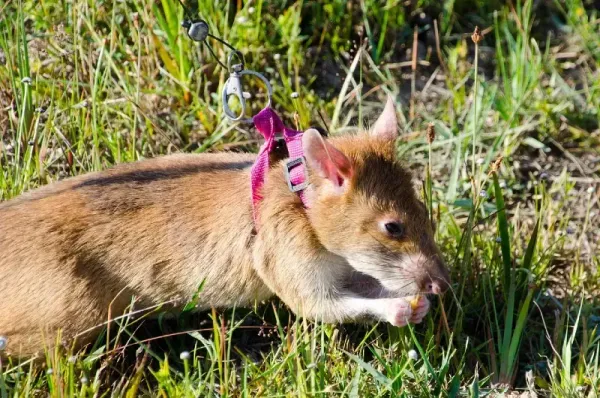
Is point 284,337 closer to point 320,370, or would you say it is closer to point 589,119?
point 320,370

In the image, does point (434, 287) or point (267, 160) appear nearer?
point (434, 287)

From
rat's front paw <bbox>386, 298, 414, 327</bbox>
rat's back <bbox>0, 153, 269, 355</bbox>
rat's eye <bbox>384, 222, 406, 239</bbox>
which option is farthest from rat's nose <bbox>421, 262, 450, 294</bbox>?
rat's back <bbox>0, 153, 269, 355</bbox>

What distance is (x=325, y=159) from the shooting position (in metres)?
3.74

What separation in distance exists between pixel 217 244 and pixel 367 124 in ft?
4.38

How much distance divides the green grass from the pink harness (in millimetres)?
602

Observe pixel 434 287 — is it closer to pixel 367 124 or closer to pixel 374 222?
pixel 374 222

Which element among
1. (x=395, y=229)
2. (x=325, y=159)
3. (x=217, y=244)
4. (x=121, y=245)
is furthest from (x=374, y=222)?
(x=121, y=245)

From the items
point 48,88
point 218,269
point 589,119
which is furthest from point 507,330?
point 48,88

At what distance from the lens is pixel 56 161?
4.90 meters

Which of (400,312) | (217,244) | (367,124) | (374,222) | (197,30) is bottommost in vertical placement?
(400,312)

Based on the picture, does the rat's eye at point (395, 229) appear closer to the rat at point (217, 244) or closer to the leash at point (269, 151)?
the rat at point (217, 244)

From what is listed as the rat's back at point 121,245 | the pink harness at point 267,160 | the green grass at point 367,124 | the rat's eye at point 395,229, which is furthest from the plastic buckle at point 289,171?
the green grass at point 367,124

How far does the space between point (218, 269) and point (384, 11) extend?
2606 mm

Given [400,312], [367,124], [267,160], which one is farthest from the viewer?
[367,124]
